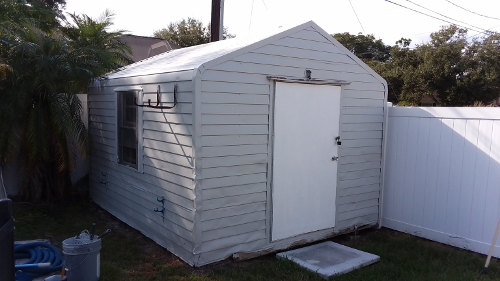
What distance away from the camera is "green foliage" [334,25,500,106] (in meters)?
23.2

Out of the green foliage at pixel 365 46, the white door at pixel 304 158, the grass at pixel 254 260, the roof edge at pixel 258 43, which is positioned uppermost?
the green foliage at pixel 365 46

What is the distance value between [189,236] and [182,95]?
4.93 feet

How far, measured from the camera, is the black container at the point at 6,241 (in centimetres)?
323

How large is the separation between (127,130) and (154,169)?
3.53ft

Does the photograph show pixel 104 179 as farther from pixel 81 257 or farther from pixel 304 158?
pixel 304 158

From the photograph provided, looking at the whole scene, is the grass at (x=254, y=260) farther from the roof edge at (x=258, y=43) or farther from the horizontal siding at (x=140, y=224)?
the roof edge at (x=258, y=43)

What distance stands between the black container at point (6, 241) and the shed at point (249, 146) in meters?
1.66

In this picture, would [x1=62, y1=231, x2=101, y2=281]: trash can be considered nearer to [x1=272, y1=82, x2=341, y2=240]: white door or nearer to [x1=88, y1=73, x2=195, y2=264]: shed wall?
[x1=88, y1=73, x2=195, y2=264]: shed wall

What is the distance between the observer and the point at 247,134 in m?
4.59

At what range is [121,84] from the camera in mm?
5770

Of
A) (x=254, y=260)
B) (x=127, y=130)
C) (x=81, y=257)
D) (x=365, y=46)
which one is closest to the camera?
(x=81, y=257)

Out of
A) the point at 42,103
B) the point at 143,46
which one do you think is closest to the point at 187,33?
the point at 143,46

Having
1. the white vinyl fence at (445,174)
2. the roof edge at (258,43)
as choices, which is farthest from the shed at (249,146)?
the white vinyl fence at (445,174)

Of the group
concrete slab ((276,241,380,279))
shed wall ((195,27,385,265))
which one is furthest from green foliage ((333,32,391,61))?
concrete slab ((276,241,380,279))
